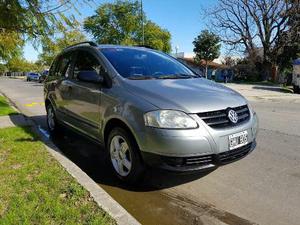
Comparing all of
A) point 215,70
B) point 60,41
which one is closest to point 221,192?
point 60,41

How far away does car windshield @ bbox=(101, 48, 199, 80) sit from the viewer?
4.92 meters

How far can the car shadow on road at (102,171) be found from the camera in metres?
4.51

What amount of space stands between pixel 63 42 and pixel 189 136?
514 cm

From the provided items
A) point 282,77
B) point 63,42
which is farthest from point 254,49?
point 63,42

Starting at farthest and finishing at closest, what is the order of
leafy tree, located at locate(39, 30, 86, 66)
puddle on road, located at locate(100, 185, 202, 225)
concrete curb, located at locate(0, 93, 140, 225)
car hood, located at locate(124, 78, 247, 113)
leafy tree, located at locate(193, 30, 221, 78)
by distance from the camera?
leafy tree, located at locate(193, 30, 221, 78) → leafy tree, located at locate(39, 30, 86, 66) → car hood, located at locate(124, 78, 247, 113) → puddle on road, located at locate(100, 185, 202, 225) → concrete curb, located at locate(0, 93, 140, 225)

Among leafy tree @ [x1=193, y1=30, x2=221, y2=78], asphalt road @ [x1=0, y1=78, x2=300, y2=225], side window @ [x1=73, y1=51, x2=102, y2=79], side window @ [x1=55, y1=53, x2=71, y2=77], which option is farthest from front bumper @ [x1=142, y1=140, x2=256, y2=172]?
leafy tree @ [x1=193, y1=30, x2=221, y2=78]

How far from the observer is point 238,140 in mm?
4098

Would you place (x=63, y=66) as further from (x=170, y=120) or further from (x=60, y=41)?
(x=170, y=120)

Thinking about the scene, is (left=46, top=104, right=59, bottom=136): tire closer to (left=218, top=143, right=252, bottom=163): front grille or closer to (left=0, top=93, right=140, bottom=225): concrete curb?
(left=0, top=93, right=140, bottom=225): concrete curb

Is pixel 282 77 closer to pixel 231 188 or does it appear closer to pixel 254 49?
pixel 254 49

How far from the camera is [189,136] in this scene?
375 cm

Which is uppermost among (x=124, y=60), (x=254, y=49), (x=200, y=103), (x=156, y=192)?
(x=254, y=49)

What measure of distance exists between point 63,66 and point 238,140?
390cm

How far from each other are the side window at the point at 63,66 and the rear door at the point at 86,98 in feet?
1.14
